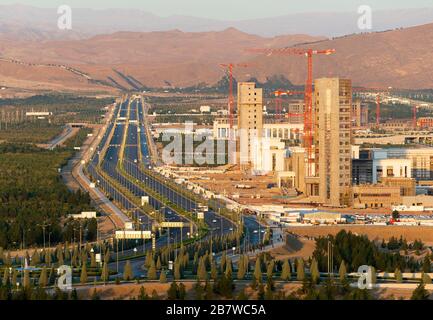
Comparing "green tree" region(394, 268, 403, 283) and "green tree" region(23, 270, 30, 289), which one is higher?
"green tree" region(23, 270, 30, 289)

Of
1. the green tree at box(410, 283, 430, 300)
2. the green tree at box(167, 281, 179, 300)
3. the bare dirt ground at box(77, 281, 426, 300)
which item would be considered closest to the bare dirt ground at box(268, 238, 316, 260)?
the bare dirt ground at box(77, 281, 426, 300)

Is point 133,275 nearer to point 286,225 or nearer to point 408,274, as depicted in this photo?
point 408,274

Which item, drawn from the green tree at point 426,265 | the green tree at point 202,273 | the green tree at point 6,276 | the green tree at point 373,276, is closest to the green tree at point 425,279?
the green tree at point 373,276

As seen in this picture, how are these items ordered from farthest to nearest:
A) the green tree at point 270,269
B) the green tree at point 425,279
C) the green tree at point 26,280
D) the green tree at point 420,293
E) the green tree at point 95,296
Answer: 1. the green tree at point 270,269
2. the green tree at point 425,279
3. the green tree at point 26,280
4. the green tree at point 420,293
5. the green tree at point 95,296

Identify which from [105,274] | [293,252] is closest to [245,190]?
[293,252]

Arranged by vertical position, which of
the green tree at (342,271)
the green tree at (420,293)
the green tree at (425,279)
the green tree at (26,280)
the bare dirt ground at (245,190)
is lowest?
the bare dirt ground at (245,190)

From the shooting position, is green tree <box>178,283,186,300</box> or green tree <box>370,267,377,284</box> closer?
green tree <box>178,283,186,300</box>

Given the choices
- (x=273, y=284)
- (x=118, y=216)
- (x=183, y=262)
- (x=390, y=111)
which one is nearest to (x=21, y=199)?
(x=118, y=216)

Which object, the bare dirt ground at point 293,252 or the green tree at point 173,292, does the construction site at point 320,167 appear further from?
the green tree at point 173,292

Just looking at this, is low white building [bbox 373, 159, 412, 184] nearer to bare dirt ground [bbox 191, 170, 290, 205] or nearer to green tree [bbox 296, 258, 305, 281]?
bare dirt ground [bbox 191, 170, 290, 205]
